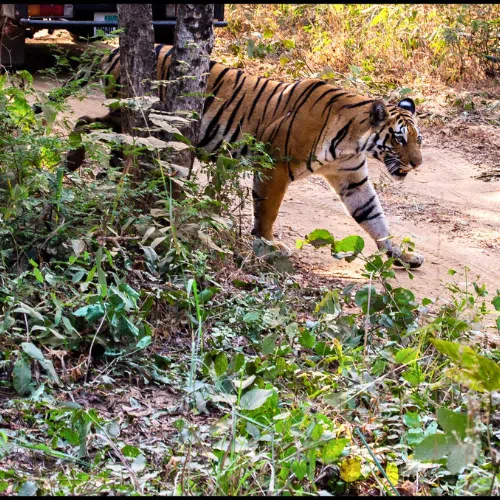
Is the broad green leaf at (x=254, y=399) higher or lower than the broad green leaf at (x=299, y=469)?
higher

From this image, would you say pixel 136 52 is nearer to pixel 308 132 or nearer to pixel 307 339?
pixel 308 132

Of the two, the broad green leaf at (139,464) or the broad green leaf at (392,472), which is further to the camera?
the broad green leaf at (392,472)

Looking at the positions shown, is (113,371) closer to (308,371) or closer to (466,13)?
(308,371)

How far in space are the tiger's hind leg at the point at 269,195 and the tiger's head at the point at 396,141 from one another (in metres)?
0.77

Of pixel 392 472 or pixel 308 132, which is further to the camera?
pixel 308 132

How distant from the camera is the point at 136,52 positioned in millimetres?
4809

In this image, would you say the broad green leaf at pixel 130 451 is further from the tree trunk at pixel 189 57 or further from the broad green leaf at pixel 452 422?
the tree trunk at pixel 189 57

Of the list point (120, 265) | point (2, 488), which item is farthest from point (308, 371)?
point (2, 488)

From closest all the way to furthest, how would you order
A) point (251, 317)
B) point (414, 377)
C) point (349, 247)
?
point (414, 377), point (251, 317), point (349, 247)

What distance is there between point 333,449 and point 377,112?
12.1 ft

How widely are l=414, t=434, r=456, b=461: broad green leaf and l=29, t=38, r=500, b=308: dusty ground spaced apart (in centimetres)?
320

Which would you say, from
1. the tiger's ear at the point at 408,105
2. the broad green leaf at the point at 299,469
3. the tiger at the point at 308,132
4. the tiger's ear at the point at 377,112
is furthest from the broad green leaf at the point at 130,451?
the tiger's ear at the point at 408,105

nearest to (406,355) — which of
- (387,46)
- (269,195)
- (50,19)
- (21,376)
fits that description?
(21,376)

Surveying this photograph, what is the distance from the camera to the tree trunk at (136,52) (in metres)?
4.71
